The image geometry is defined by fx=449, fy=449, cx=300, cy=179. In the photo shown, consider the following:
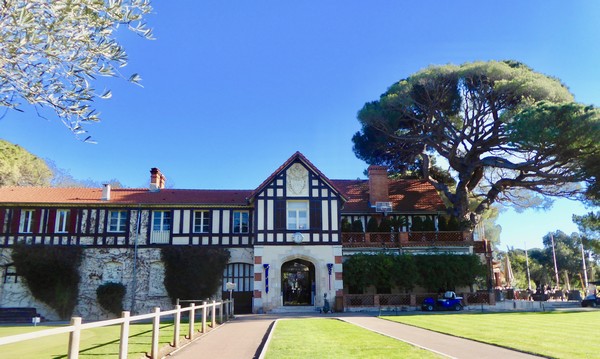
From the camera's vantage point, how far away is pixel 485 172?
1305 inches

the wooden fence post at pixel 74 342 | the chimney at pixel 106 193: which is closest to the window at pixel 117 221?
the chimney at pixel 106 193

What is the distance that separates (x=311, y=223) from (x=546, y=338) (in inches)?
634

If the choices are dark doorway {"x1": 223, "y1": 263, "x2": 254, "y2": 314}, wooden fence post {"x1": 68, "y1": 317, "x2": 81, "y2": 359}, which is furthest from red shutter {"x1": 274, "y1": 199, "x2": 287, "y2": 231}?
wooden fence post {"x1": 68, "y1": 317, "x2": 81, "y2": 359}

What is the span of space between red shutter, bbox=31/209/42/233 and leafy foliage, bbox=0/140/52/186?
39.2 feet

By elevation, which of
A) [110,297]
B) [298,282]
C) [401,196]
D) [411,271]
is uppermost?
[401,196]

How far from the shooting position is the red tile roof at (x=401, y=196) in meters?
29.5

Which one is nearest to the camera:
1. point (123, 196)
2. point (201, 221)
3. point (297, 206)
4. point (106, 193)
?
point (297, 206)

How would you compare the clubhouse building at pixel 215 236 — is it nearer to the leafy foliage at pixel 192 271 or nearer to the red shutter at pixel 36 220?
the red shutter at pixel 36 220

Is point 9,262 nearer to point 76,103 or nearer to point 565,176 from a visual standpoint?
point 76,103

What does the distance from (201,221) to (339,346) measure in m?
18.5

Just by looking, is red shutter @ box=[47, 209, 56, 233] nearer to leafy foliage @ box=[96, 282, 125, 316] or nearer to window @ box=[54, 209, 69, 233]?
window @ box=[54, 209, 69, 233]

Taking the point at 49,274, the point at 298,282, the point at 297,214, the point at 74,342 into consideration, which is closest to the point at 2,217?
the point at 49,274

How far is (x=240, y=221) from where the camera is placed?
1061 inches

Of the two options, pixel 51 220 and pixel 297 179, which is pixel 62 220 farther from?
pixel 297 179
